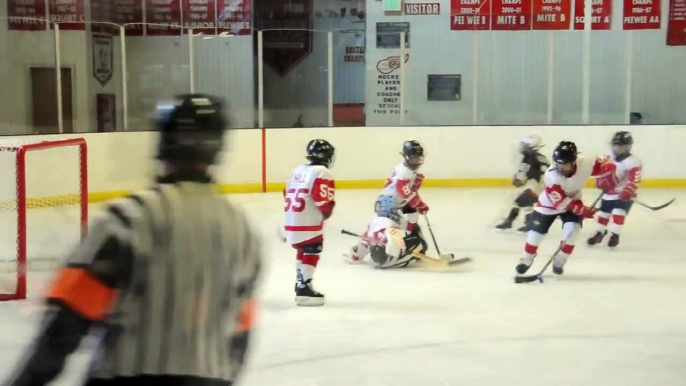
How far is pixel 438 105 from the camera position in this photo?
10992 mm

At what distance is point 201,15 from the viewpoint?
11.3 metres

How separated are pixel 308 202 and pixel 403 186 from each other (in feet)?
4.27

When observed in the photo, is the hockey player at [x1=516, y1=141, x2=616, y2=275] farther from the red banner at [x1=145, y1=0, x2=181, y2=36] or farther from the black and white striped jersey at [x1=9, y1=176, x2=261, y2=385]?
the red banner at [x1=145, y1=0, x2=181, y2=36]

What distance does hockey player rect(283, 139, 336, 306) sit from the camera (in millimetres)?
4535

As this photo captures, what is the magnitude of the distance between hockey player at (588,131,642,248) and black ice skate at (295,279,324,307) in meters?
2.70

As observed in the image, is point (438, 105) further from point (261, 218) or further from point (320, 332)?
point (320, 332)

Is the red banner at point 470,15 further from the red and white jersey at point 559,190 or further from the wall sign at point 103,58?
the red and white jersey at point 559,190

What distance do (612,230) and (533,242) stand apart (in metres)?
1.58

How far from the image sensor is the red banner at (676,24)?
37.4ft

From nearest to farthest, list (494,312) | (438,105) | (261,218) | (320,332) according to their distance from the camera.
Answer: (320,332) < (494,312) < (261,218) < (438,105)

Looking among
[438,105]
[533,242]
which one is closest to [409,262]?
[533,242]

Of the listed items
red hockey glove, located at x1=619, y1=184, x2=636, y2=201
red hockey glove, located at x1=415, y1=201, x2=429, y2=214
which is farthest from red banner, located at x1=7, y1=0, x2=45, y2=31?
red hockey glove, located at x1=619, y1=184, x2=636, y2=201

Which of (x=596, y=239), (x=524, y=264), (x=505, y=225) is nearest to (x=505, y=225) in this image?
(x=505, y=225)

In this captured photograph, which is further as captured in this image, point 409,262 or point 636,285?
point 409,262
